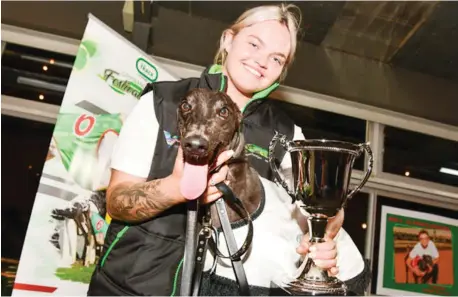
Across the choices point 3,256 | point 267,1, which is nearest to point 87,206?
point 3,256

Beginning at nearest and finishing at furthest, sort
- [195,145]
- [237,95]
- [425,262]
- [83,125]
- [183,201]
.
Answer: [195,145] < [183,201] < [237,95] < [83,125] < [425,262]

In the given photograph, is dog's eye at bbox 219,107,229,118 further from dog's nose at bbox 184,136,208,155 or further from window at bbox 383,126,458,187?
window at bbox 383,126,458,187

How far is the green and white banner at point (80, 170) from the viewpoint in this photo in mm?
1979

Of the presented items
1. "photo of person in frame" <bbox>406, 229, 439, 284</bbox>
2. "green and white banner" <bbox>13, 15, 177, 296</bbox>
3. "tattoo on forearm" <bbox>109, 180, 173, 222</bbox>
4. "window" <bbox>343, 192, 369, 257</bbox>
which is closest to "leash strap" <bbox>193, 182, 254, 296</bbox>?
"tattoo on forearm" <bbox>109, 180, 173, 222</bbox>

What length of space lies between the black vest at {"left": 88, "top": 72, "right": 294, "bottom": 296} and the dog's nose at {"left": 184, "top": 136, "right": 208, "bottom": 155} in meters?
0.28

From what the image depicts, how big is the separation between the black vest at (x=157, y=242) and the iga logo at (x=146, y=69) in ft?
3.64

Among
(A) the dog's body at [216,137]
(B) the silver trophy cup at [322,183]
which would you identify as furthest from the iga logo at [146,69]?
(B) the silver trophy cup at [322,183]

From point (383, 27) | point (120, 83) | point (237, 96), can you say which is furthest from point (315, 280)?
point (383, 27)

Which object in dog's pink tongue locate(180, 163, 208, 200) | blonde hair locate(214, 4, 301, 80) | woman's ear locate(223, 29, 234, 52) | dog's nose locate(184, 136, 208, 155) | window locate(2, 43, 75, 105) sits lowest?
dog's pink tongue locate(180, 163, 208, 200)

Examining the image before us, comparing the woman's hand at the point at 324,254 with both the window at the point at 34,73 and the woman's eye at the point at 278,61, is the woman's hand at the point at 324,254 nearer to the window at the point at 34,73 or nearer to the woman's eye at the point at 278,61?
the woman's eye at the point at 278,61

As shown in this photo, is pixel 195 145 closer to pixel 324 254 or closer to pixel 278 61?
pixel 324 254

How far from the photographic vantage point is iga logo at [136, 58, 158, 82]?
226cm

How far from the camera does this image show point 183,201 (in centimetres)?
93

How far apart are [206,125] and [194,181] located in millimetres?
113
